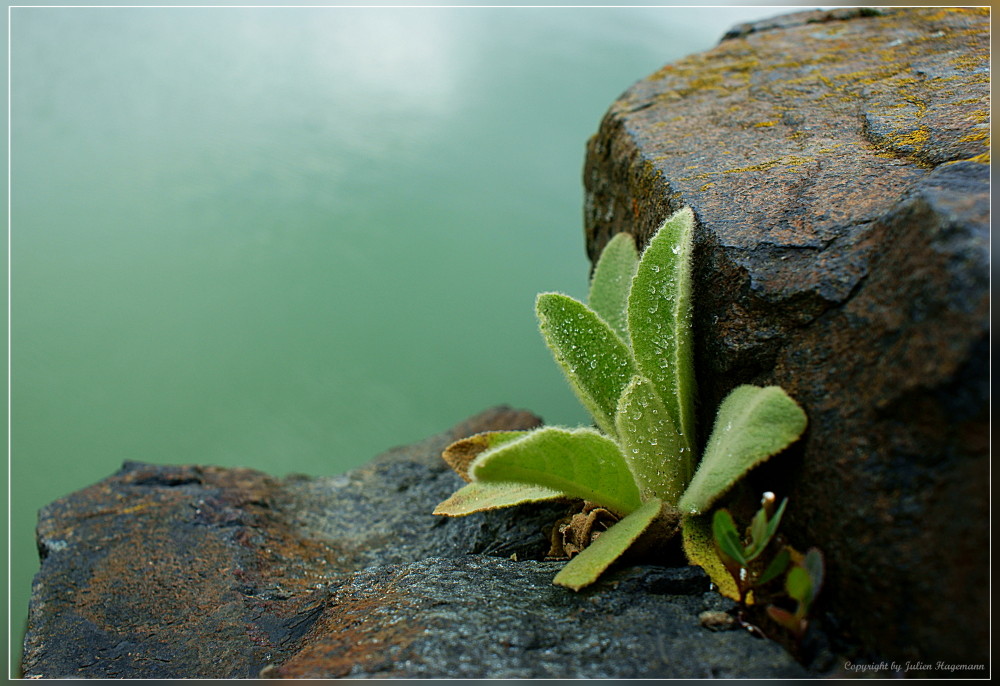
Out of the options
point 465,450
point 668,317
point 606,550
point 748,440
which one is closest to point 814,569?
point 748,440

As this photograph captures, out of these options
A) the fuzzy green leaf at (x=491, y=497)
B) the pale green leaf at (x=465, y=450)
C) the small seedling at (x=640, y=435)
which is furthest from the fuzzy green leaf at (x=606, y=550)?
the pale green leaf at (x=465, y=450)

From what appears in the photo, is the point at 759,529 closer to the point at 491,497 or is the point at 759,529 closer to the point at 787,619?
the point at 787,619

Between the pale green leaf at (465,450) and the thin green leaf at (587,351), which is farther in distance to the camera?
the pale green leaf at (465,450)

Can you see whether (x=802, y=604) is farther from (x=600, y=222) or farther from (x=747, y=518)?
(x=600, y=222)

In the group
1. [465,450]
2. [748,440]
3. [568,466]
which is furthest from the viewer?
[465,450]

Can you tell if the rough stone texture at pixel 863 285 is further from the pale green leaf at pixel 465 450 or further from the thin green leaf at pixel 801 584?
the pale green leaf at pixel 465 450

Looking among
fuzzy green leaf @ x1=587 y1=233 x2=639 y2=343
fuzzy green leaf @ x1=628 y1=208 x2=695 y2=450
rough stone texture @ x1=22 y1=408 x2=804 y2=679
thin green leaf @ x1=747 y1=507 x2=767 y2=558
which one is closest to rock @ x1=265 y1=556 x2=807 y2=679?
rough stone texture @ x1=22 y1=408 x2=804 y2=679
